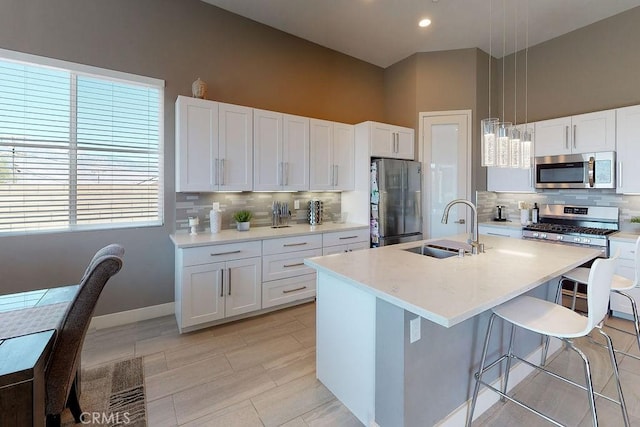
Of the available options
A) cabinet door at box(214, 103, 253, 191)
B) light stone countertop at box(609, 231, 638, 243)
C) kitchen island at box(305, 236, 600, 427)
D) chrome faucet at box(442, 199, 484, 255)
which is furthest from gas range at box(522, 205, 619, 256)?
cabinet door at box(214, 103, 253, 191)

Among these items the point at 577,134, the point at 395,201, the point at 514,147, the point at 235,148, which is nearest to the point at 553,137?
the point at 577,134

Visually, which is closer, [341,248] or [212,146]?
[212,146]

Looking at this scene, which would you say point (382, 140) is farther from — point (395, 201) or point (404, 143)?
point (395, 201)

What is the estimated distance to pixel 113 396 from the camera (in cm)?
191

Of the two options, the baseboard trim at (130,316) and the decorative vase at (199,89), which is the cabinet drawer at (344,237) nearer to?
the baseboard trim at (130,316)

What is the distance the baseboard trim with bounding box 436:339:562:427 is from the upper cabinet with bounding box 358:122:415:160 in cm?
272

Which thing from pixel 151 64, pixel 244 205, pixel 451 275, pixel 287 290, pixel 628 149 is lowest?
pixel 287 290

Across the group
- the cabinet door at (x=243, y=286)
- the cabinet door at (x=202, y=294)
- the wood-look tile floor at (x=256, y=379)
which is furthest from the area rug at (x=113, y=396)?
the cabinet door at (x=243, y=286)

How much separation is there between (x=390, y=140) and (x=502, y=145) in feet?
6.88

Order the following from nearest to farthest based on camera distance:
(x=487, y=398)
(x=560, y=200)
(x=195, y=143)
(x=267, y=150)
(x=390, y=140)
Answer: (x=487, y=398) < (x=195, y=143) < (x=267, y=150) < (x=560, y=200) < (x=390, y=140)

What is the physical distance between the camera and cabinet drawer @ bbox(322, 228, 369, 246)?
3490mm

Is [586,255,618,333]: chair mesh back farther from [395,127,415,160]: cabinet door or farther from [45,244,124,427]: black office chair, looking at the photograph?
[395,127,415,160]: cabinet door

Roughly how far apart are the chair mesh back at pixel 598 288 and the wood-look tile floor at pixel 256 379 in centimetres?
77

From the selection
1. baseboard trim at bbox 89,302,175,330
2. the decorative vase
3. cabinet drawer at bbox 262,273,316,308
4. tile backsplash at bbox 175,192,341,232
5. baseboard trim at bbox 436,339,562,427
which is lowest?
baseboard trim at bbox 436,339,562,427
